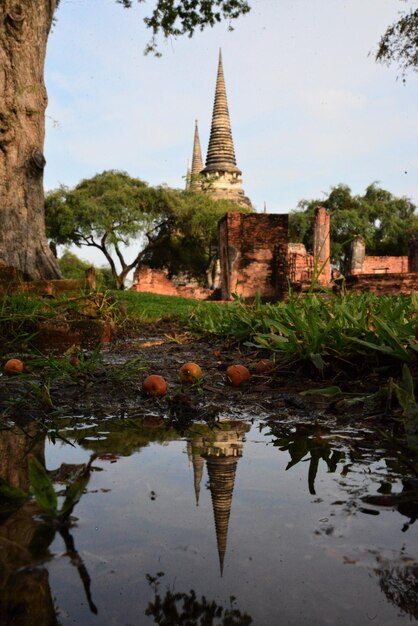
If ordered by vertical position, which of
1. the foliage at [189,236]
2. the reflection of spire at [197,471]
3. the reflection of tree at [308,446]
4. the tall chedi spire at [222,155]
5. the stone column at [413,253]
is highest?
the tall chedi spire at [222,155]

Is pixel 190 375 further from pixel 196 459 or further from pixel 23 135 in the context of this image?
pixel 23 135

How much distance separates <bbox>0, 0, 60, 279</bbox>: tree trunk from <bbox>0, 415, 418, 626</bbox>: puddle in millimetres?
6693

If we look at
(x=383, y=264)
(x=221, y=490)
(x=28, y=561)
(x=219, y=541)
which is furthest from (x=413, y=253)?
(x=28, y=561)

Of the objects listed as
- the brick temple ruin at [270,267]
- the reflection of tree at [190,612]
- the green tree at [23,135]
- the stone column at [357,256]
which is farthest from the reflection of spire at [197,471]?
the stone column at [357,256]

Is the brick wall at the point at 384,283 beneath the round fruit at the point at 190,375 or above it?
above

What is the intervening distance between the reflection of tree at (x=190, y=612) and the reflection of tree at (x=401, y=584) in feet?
0.59

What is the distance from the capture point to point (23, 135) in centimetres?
791

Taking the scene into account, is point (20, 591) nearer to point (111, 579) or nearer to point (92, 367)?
point (111, 579)

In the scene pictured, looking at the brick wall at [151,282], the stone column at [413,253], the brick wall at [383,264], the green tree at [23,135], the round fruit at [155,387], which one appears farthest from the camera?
the brick wall at [383,264]

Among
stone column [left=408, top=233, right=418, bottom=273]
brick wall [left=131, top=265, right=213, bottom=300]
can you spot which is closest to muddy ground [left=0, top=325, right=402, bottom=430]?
stone column [left=408, top=233, right=418, bottom=273]

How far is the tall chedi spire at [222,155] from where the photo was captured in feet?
140

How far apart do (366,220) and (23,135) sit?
29390mm

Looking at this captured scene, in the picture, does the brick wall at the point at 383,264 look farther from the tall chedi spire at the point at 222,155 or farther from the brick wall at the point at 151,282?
the tall chedi spire at the point at 222,155

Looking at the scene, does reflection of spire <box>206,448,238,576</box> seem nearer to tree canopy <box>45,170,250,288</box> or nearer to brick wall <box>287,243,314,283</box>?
brick wall <box>287,243,314,283</box>
